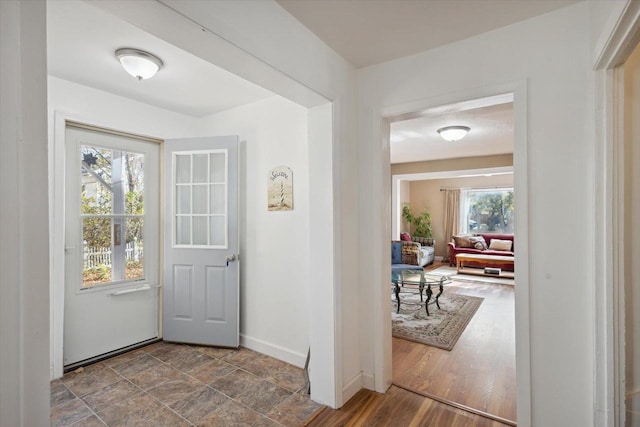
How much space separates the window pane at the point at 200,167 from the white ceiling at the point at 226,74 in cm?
55

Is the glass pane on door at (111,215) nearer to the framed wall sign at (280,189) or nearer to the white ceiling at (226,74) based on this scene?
the white ceiling at (226,74)

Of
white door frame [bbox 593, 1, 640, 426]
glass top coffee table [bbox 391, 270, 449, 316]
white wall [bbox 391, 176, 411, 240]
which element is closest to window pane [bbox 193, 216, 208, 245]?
glass top coffee table [bbox 391, 270, 449, 316]

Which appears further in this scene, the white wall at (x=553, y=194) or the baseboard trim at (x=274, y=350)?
the baseboard trim at (x=274, y=350)

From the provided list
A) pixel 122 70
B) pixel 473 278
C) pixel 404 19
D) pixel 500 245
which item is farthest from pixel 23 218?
pixel 500 245

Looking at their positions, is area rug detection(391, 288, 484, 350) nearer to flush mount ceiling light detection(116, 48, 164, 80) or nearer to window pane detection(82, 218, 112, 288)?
window pane detection(82, 218, 112, 288)

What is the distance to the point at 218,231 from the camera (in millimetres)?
3221

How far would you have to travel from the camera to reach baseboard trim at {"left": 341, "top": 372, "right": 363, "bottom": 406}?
7.17ft

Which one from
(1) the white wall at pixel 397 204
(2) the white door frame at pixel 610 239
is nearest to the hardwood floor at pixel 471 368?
(2) the white door frame at pixel 610 239

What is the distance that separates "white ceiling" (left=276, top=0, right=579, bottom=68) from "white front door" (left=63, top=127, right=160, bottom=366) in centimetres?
236

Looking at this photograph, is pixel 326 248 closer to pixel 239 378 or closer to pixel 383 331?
pixel 383 331

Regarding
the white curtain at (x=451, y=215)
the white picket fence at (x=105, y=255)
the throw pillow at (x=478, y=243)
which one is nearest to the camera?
the white picket fence at (x=105, y=255)

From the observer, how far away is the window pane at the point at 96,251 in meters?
2.85

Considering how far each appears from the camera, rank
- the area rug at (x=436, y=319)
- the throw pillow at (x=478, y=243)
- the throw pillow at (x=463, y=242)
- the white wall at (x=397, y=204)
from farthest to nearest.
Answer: the white wall at (x=397, y=204) < the throw pillow at (x=463, y=242) < the throw pillow at (x=478, y=243) < the area rug at (x=436, y=319)

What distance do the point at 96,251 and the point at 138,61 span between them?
1845mm
